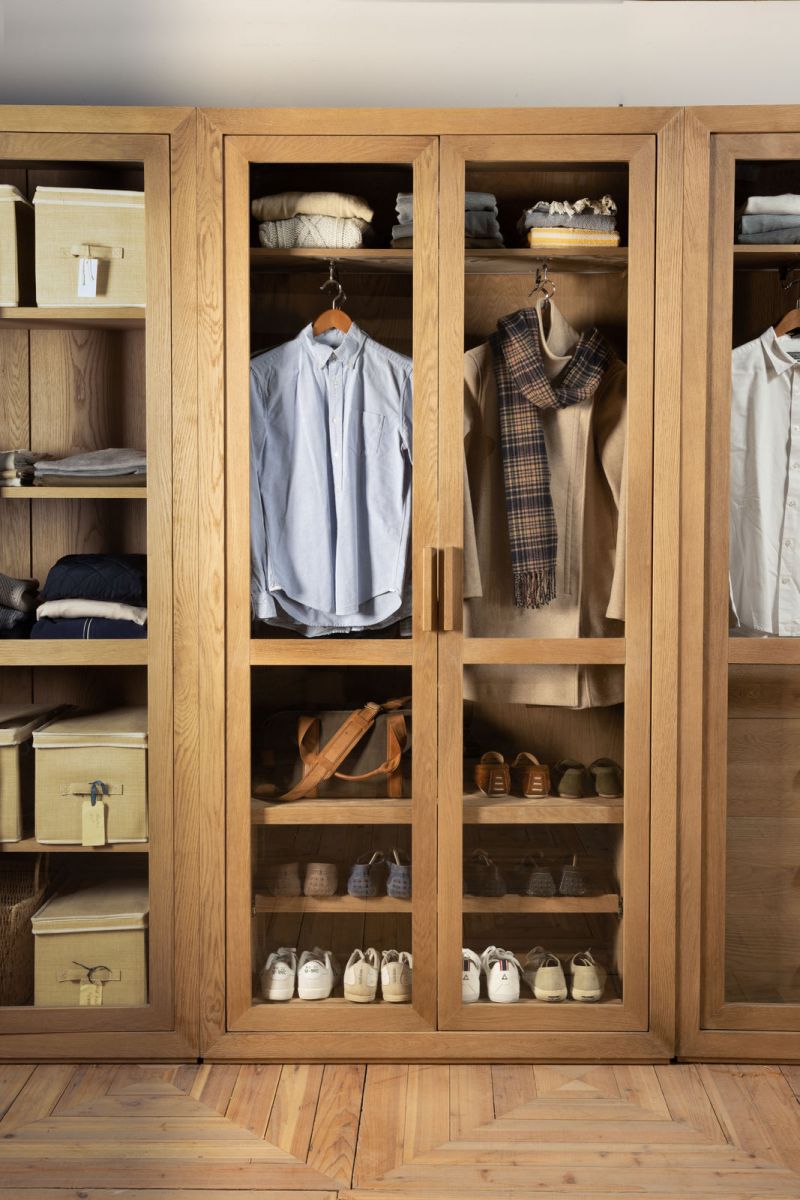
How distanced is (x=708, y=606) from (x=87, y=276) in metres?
1.62

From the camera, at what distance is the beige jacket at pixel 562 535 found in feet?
7.60

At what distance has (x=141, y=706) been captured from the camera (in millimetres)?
2404

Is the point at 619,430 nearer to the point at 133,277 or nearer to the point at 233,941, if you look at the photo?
the point at 133,277

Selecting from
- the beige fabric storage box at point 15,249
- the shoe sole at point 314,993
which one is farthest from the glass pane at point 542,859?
the beige fabric storage box at point 15,249

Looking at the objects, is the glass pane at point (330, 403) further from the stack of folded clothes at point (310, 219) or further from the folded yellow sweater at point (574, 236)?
the folded yellow sweater at point (574, 236)

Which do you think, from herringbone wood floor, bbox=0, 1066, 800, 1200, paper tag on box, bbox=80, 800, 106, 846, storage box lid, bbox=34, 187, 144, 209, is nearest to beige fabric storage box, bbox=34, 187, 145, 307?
storage box lid, bbox=34, 187, 144, 209

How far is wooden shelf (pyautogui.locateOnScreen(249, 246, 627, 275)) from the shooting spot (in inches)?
89.6

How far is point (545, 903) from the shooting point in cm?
236

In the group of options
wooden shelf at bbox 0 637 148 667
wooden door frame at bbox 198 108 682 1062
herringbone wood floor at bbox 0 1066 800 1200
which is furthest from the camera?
wooden shelf at bbox 0 637 148 667

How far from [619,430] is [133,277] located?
1.17 m

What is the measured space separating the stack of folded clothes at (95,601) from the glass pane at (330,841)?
0.36 m

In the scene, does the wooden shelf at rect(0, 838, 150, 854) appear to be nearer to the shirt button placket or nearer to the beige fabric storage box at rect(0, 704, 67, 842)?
the beige fabric storage box at rect(0, 704, 67, 842)

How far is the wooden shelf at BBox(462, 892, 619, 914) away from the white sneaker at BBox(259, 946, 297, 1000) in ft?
1.52

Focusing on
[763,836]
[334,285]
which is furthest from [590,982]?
[334,285]
